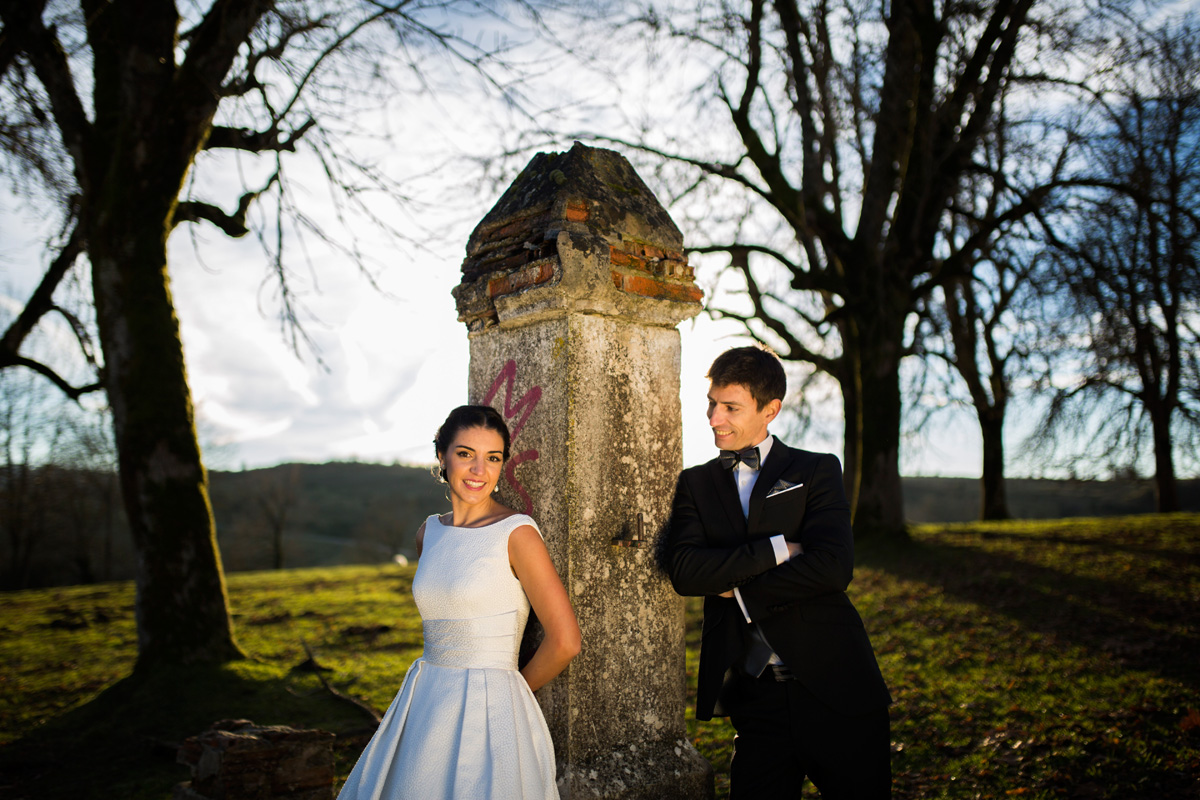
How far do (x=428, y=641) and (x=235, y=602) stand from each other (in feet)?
37.6

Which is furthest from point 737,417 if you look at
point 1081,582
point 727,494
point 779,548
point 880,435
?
point 880,435

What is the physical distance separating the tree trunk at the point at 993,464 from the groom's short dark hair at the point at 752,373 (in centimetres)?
1583

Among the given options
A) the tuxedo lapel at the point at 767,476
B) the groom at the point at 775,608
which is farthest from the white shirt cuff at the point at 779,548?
the tuxedo lapel at the point at 767,476

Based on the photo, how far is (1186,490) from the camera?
103 ft

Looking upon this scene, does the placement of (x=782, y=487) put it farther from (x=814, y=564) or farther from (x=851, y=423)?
(x=851, y=423)

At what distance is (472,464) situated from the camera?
252 cm

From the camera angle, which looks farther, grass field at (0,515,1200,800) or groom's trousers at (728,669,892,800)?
grass field at (0,515,1200,800)

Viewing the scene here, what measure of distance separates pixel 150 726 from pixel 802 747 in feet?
18.0

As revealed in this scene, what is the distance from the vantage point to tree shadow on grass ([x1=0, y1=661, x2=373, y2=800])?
473 cm

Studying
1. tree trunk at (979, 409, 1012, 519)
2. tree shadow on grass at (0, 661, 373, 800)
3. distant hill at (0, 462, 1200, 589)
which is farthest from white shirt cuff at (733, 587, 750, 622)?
tree trunk at (979, 409, 1012, 519)

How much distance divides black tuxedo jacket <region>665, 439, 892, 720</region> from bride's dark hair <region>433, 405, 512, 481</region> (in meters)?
0.78

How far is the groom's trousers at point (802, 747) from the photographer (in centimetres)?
229

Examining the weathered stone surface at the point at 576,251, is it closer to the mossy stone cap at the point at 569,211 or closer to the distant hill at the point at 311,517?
the mossy stone cap at the point at 569,211

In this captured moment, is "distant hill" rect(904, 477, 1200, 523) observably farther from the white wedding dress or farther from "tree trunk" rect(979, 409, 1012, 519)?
the white wedding dress
